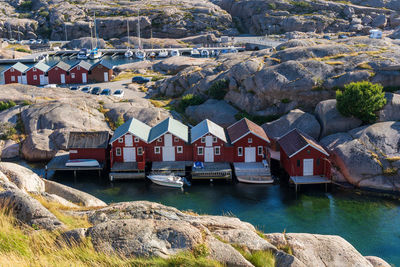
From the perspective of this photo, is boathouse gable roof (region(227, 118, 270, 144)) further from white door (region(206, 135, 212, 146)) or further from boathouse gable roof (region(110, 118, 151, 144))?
boathouse gable roof (region(110, 118, 151, 144))

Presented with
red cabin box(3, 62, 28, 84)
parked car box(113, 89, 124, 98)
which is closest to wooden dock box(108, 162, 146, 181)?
parked car box(113, 89, 124, 98)

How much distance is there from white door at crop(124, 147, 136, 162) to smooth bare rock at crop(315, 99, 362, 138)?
984 inches

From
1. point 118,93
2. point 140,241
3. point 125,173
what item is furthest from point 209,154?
point 140,241

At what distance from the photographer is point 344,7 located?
506 ft

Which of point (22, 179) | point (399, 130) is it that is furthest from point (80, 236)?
point (399, 130)

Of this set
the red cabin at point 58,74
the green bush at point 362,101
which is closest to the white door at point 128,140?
the green bush at point 362,101

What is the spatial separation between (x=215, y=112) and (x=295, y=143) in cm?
1787

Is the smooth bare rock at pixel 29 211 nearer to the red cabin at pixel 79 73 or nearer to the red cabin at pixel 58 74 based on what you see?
the red cabin at pixel 79 73

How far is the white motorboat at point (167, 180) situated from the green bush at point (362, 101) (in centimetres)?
2369

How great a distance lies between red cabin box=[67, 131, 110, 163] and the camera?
51.4 meters

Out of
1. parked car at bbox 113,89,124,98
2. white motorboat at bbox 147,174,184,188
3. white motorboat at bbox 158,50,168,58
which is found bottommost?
white motorboat at bbox 147,174,184,188

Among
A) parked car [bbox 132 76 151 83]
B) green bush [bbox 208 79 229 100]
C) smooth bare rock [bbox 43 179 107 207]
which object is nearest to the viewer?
smooth bare rock [bbox 43 179 107 207]

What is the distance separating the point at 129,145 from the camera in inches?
2020

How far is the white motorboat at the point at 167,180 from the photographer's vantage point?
153 ft
